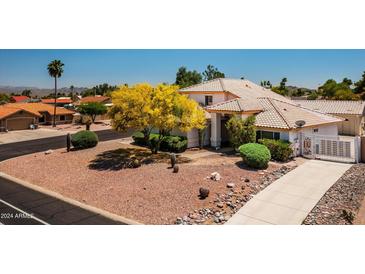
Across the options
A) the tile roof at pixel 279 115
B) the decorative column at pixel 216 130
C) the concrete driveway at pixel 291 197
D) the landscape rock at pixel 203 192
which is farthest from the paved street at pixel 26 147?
the concrete driveway at pixel 291 197

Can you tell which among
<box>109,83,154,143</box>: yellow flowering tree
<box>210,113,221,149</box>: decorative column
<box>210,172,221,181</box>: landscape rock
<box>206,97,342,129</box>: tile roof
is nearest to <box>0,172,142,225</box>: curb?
<box>210,172,221,181</box>: landscape rock

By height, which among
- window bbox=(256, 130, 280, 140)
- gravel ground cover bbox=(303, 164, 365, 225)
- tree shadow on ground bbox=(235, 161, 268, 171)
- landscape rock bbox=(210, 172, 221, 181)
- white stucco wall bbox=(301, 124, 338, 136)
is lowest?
gravel ground cover bbox=(303, 164, 365, 225)

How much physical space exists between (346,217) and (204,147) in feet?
47.6

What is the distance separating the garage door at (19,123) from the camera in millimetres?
44469

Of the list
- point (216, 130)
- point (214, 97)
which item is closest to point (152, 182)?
point (216, 130)

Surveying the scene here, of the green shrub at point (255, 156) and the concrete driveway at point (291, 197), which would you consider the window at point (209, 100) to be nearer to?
the green shrub at point (255, 156)

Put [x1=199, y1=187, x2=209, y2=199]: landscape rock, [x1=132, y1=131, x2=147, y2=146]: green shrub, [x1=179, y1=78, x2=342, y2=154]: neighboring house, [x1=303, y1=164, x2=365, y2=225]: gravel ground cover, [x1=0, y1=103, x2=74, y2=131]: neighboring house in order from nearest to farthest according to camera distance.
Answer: [x1=303, y1=164, x2=365, y2=225]: gravel ground cover, [x1=199, y1=187, x2=209, y2=199]: landscape rock, [x1=179, y1=78, x2=342, y2=154]: neighboring house, [x1=132, y1=131, x2=147, y2=146]: green shrub, [x1=0, y1=103, x2=74, y2=131]: neighboring house

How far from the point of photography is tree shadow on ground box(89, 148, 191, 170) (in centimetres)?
1945

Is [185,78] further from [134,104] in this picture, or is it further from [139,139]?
[134,104]

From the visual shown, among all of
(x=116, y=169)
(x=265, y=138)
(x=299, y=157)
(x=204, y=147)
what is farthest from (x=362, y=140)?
(x=116, y=169)

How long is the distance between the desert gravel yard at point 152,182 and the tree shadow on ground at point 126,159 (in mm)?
67

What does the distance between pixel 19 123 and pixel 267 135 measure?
3861 centimetres

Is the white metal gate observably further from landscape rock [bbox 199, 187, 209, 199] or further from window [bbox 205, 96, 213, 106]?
window [bbox 205, 96, 213, 106]

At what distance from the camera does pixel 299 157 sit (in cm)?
2064
